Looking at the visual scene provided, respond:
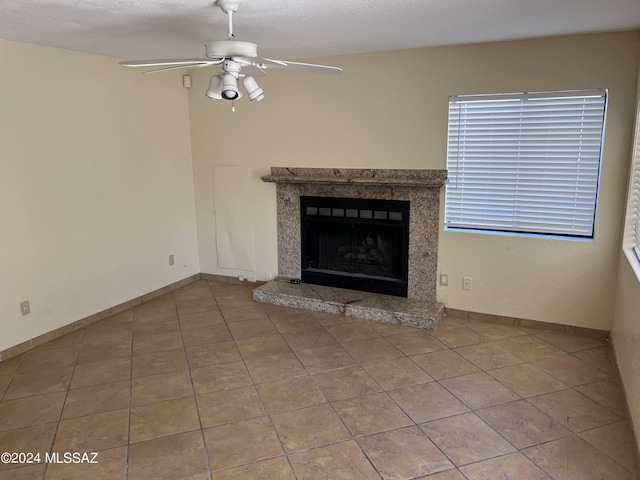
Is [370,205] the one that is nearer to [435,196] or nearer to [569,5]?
[435,196]

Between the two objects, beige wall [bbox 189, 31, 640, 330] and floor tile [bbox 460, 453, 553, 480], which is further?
beige wall [bbox 189, 31, 640, 330]

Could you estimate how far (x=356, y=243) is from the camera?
182 inches

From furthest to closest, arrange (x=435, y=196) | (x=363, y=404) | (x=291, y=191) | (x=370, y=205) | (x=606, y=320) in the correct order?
(x=291, y=191)
(x=370, y=205)
(x=435, y=196)
(x=606, y=320)
(x=363, y=404)

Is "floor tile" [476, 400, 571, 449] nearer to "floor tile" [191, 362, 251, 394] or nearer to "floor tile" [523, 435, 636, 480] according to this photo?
"floor tile" [523, 435, 636, 480]

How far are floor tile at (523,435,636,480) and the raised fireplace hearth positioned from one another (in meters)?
1.55

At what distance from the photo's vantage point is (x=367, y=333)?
3.84m

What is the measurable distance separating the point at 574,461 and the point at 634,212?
1919mm

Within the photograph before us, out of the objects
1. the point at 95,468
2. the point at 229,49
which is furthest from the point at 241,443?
the point at 229,49

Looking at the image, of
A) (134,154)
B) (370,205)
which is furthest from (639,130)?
(134,154)

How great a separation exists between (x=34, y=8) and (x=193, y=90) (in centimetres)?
242

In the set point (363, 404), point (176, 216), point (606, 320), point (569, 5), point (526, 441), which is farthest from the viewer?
point (176, 216)

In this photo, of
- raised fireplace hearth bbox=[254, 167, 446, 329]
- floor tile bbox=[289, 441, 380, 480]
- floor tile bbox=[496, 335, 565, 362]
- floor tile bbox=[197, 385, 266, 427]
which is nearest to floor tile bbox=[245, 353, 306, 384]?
floor tile bbox=[197, 385, 266, 427]

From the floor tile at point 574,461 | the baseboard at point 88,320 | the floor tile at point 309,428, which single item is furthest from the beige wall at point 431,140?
the floor tile at point 309,428

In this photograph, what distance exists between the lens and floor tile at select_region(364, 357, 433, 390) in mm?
3049
